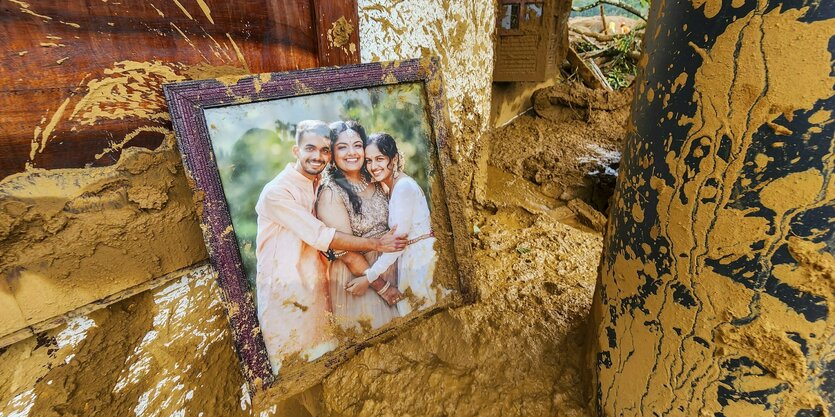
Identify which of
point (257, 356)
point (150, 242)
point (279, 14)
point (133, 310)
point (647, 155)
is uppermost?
point (279, 14)

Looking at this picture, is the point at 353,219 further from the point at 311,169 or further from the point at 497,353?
the point at 497,353

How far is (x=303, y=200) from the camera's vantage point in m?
1.10

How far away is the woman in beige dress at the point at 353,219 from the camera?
1143 millimetres

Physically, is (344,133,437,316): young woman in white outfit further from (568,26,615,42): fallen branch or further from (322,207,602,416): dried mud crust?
(568,26,615,42): fallen branch

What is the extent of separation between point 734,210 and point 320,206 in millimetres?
957

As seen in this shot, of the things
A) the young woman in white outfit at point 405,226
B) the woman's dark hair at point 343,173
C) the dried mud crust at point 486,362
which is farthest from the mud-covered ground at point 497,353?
the woman's dark hair at point 343,173

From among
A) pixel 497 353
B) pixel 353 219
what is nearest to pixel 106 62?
pixel 353 219

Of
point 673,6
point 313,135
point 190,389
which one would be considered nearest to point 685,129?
point 673,6

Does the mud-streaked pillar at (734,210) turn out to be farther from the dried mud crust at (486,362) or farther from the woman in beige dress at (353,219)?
the woman in beige dress at (353,219)

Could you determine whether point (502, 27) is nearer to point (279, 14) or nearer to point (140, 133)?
point (279, 14)

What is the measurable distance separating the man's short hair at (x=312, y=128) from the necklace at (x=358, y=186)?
0.52ft

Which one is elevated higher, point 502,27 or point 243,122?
point 502,27

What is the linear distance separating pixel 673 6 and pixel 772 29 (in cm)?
17

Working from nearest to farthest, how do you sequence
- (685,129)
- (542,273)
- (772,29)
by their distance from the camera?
1. (772,29)
2. (685,129)
3. (542,273)
